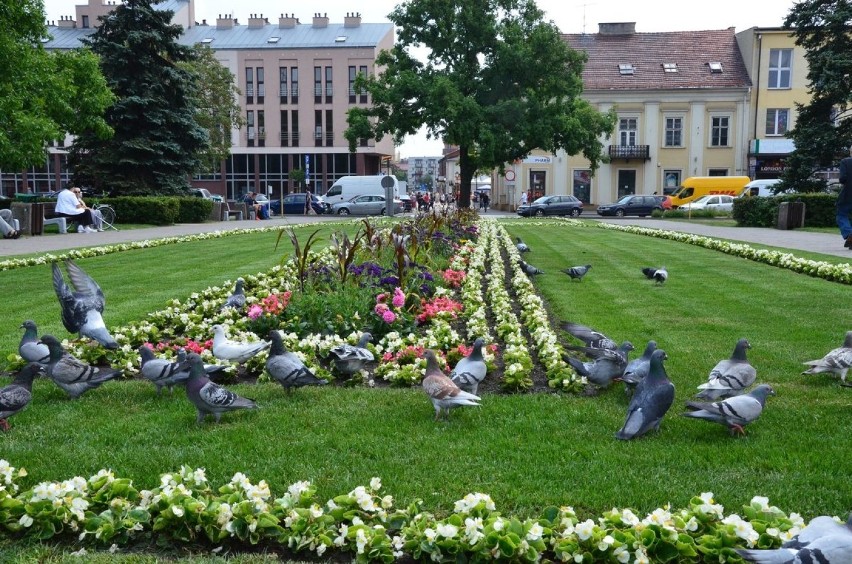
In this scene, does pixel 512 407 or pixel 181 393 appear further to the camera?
pixel 181 393

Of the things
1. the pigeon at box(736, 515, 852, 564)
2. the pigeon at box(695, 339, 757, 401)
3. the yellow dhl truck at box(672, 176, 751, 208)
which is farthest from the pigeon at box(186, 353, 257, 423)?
the yellow dhl truck at box(672, 176, 751, 208)

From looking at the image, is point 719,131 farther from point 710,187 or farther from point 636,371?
point 636,371

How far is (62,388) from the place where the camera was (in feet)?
17.7

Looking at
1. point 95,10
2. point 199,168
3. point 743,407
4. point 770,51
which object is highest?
point 95,10

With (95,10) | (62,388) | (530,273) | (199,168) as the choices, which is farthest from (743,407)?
(95,10)

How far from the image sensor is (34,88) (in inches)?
859

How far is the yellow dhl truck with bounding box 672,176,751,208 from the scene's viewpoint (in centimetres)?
4381

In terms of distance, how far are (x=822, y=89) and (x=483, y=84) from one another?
→ 14420mm

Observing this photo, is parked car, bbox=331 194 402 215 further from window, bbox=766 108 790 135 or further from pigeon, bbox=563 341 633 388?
pigeon, bbox=563 341 633 388

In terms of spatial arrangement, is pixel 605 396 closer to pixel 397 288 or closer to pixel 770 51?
pixel 397 288

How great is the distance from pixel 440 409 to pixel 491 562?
5.94ft

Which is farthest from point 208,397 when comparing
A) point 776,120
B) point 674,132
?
point 776,120

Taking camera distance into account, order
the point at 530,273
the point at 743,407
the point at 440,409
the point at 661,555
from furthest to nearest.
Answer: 1. the point at 530,273
2. the point at 440,409
3. the point at 743,407
4. the point at 661,555

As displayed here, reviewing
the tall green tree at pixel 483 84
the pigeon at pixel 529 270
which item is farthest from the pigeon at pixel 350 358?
the tall green tree at pixel 483 84
